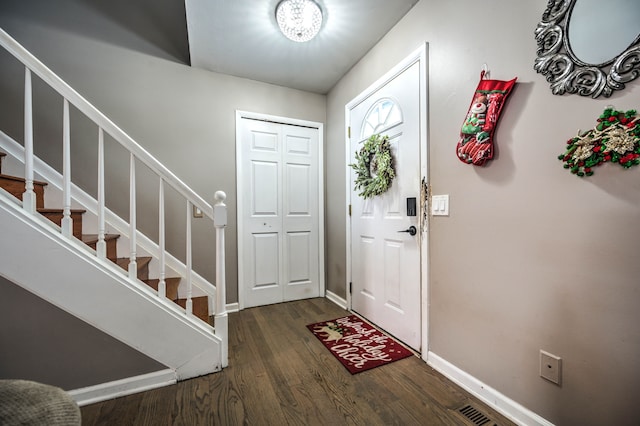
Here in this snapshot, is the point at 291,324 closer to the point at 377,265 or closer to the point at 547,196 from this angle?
the point at 377,265

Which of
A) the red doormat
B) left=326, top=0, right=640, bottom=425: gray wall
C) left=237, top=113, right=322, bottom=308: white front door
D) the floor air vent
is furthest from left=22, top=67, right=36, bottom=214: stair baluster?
the floor air vent

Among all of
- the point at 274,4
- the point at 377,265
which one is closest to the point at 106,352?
the point at 377,265

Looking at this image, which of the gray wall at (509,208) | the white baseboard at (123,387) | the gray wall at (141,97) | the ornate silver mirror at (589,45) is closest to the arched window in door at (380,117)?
the gray wall at (509,208)

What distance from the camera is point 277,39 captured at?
2.08 meters

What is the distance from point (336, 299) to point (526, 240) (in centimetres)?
196

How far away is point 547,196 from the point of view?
1.09 metres

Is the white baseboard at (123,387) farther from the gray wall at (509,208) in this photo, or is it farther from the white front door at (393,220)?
the gray wall at (509,208)

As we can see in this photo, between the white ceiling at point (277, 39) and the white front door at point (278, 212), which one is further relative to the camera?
the white front door at point (278, 212)

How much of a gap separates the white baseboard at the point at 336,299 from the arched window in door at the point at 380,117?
1.68 meters

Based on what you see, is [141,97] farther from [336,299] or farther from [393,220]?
[336,299]

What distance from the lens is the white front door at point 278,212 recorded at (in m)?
2.62

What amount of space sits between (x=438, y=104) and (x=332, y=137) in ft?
4.69

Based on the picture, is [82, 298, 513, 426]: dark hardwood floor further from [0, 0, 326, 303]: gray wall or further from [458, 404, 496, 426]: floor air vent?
[0, 0, 326, 303]: gray wall

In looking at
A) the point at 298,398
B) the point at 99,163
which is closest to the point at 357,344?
the point at 298,398
